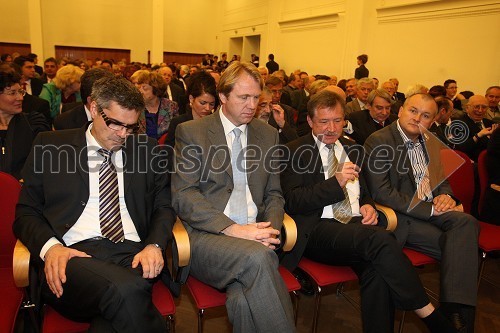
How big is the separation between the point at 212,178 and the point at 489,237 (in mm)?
2015

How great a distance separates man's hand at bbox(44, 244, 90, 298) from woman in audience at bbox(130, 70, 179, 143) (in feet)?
7.41

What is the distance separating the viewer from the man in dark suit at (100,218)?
153cm

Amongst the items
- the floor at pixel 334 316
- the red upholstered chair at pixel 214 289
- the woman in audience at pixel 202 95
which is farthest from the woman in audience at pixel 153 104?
the red upholstered chair at pixel 214 289

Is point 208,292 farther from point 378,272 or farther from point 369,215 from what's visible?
point 369,215

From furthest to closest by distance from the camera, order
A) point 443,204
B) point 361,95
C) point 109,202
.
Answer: point 361,95 < point 443,204 < point 109,202

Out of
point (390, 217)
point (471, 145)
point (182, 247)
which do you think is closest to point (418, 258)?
point (390, 217)

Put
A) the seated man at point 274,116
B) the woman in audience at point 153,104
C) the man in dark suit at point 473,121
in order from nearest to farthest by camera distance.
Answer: the seated man at point 274,116, the woman in audience at point 153,104, the man in dark suit at point 473,121

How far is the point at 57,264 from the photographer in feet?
5.22

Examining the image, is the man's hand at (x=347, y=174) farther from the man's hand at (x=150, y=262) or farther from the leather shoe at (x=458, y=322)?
the man's hand at (x=150, y=262)

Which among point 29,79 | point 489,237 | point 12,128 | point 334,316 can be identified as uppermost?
point 29,79

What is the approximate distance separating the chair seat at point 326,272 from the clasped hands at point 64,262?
0.84 m

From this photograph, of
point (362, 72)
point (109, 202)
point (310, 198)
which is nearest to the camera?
point (109, 202)

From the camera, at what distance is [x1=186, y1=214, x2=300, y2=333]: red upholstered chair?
1.79 meters

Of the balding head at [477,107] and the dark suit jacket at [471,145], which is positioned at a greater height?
the balding head at [477,107]
